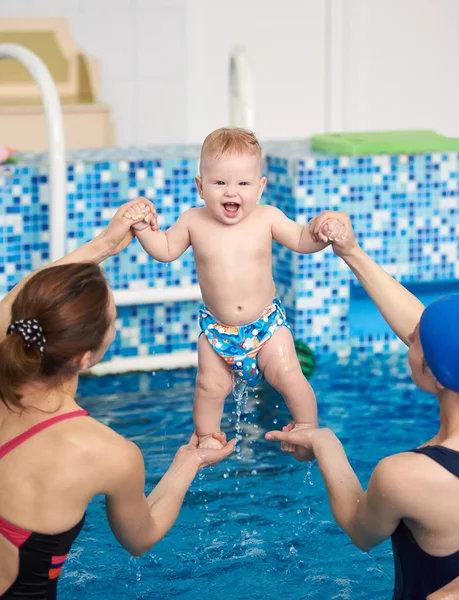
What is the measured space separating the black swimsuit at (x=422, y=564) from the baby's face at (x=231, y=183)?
128 centimetres

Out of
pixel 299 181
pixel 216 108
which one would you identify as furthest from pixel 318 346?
pixel 216 108

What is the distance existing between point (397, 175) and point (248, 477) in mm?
2605

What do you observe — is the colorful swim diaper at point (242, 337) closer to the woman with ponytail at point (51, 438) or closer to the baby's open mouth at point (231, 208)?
the baby's open mouth at point (231, 208)

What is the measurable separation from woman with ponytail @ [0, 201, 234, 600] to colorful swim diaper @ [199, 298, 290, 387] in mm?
1065

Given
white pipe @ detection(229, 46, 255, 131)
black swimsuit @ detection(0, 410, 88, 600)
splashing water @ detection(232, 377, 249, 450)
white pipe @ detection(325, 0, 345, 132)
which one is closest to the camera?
black swimsuit @ detection(0, 410, 88, 600)

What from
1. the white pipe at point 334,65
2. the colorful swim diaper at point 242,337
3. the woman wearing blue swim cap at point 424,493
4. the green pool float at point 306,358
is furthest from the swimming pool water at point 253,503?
the white pipe at point 334,65

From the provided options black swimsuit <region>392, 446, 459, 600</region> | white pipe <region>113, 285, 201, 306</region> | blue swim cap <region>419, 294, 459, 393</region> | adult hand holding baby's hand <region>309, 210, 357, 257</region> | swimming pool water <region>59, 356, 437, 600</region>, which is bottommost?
swimming pool water <region>59, 356, 437, 600</region>

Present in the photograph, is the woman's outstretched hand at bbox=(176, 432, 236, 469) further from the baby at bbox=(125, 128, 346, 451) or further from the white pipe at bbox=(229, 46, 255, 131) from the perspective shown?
the white pipe at bbox=(229, 46, 255, 131)

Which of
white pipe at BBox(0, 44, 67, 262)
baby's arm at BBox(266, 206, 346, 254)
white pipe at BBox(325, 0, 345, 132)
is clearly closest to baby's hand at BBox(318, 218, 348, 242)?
baby's arm at BBox(266, 206, 346, 254)

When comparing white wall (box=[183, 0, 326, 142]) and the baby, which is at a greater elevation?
white wall (box=[183, 0, 326, 142])

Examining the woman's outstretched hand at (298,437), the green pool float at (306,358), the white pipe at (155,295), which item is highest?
the woman's outstretched hand at (298,437)

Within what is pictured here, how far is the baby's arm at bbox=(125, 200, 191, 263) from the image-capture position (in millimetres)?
3518

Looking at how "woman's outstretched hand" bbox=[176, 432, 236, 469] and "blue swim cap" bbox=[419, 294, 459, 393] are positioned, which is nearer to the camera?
"blue swim cap" bbox=[419, 294, 459, 393]

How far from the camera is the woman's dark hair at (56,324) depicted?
2.70m
